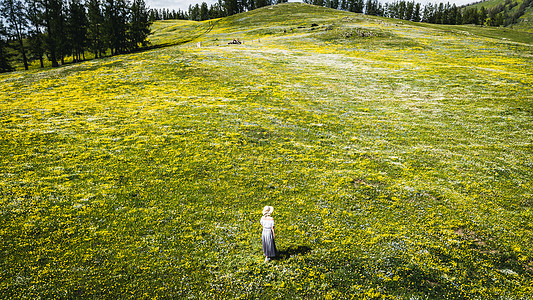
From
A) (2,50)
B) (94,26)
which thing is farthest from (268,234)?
(2,50)

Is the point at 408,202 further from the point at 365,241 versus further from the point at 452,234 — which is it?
the point at 365,241

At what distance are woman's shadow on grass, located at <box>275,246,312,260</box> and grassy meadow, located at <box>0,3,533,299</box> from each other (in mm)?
104

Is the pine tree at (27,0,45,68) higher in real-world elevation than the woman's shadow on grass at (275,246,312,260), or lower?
higher

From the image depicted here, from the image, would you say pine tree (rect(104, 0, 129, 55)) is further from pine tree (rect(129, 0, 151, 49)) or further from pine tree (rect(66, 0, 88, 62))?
pine tree (rect(66, 0, 88, 62))

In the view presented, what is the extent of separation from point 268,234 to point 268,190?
5.35 m

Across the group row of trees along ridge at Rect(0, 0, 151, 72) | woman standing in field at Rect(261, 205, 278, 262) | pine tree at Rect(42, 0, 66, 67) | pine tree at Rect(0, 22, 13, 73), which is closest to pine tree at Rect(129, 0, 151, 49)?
row of trees along ridge at Rect(0, 0, 151, 72)

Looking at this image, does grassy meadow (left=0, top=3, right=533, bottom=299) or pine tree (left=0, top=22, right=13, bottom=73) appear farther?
pine tree (left=0, top=22, right=13, bottom=73)

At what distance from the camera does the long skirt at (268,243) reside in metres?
10.5

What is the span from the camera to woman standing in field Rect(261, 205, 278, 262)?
10.4 m

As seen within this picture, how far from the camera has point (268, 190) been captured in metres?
15.8

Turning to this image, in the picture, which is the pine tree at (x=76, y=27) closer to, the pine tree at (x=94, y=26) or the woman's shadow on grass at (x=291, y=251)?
the pine tree at (x=94, y=26)

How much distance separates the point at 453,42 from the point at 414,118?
5167 cm

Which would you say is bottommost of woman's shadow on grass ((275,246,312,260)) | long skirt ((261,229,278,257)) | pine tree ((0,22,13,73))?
woman's shadow on grass ((275,246,312,260))

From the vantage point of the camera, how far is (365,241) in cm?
1205
